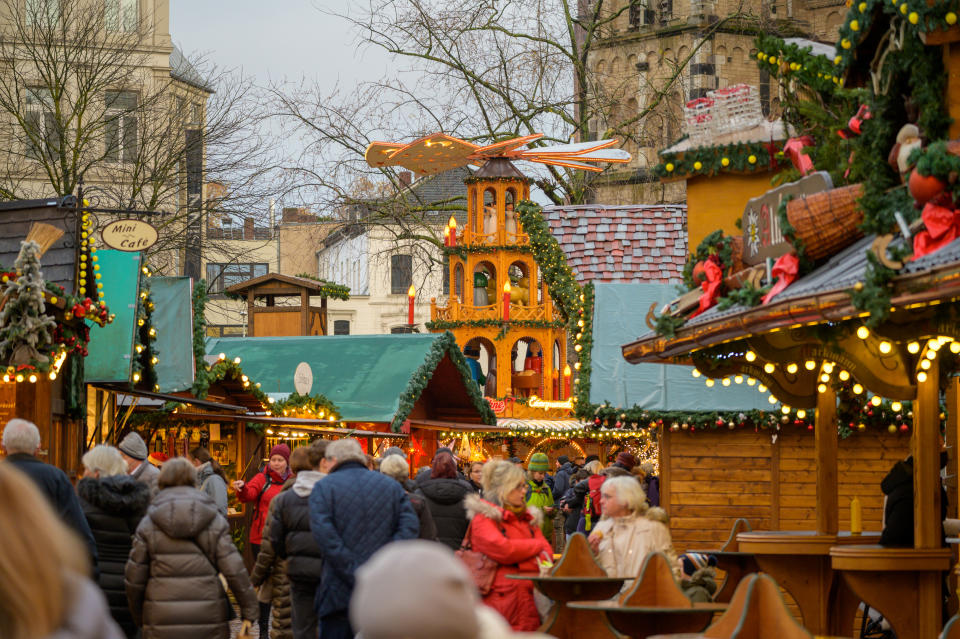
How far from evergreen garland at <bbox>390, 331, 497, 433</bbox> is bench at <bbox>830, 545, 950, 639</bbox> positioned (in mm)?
16232

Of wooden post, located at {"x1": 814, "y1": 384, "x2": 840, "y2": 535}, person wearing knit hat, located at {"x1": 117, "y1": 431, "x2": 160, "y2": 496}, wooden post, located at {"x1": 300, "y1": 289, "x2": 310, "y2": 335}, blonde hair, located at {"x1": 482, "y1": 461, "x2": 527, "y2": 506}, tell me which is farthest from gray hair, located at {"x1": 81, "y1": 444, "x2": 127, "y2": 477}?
wooden post, located at {"x1": 300, "y1": 289, "x2": 310, "y2": 335}

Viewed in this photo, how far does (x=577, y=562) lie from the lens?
10617 mm

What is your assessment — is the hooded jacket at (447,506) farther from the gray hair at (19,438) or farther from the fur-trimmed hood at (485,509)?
the gray hair at (19,438)

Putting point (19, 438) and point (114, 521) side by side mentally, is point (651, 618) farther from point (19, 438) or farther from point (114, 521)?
point (19, 438)

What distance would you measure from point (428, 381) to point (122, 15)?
42.3 feet

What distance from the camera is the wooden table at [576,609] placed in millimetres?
10188

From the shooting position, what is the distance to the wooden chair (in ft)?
25.4

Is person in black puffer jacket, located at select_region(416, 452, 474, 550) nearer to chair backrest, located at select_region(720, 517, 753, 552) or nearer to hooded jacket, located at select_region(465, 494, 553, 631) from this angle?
hooded jacket, located at select_region(465, 494, 553, 631)

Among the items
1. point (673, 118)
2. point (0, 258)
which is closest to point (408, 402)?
point (0, 258)

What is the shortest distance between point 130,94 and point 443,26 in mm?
7602

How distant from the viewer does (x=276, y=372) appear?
93.0 ft

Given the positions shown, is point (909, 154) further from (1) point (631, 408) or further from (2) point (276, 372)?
(2) point (276, 372)

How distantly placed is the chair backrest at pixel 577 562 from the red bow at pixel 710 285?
1.93 metres

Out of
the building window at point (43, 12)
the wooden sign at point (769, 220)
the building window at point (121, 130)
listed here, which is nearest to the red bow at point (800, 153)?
the wooden sign at point (769, 220)
